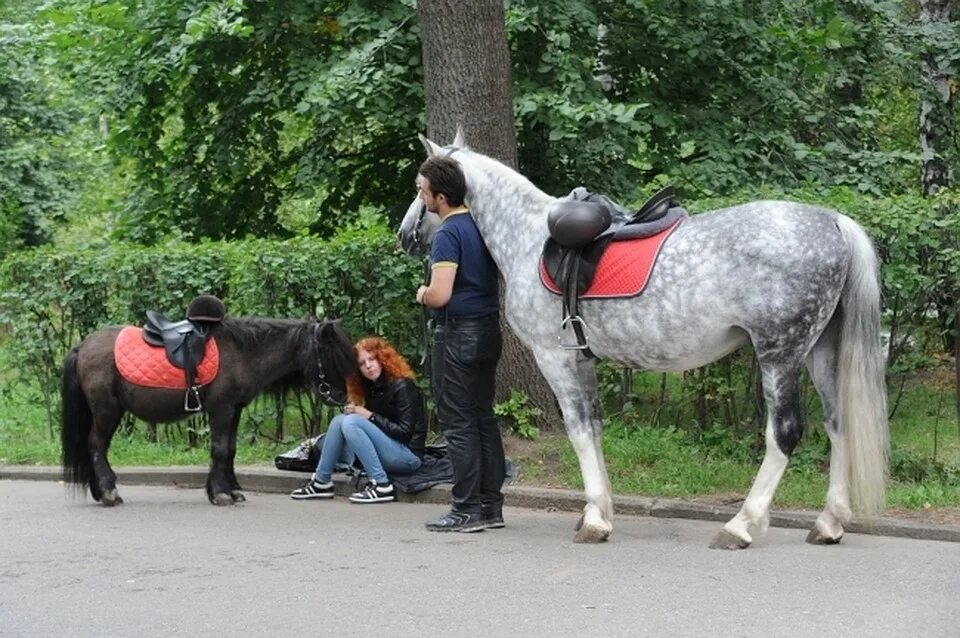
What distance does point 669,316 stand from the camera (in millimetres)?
8438

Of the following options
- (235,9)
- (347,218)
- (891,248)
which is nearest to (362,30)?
(235,9)

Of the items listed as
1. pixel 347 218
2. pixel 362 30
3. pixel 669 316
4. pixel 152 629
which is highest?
pixel 362 30

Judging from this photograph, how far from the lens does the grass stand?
31.6 ft

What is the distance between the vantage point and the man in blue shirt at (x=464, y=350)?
9.04 m

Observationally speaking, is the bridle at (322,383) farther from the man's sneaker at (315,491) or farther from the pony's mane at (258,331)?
the man's sneaker at (315,491)

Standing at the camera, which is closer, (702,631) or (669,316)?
(702,631)

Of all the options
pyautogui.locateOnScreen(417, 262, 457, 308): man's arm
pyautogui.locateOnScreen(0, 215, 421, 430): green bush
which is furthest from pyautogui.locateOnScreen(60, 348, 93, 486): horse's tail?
pyautogui.locateOnScreen(417, 262, 457, 308): man's arm

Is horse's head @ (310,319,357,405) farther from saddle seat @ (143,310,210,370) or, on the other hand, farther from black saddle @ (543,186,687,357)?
black saddle @ (543,186,687,357)

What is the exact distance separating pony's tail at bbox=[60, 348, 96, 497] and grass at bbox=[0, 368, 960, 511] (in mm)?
1458

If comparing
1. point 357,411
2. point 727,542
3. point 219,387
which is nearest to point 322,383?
point 357,411

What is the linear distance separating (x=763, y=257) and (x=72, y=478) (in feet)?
17.5

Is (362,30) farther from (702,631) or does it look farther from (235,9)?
(702,631)

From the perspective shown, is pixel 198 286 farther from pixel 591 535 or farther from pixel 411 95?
pixel 591 535

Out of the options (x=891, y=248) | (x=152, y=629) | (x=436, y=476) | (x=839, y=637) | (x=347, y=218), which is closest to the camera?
(x=839, y=637)
